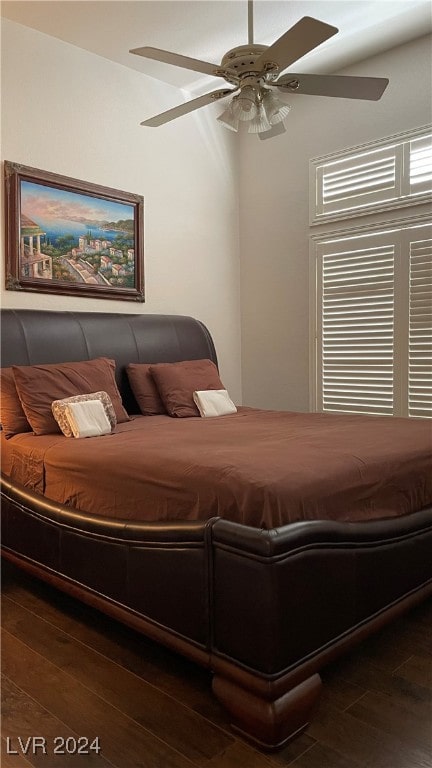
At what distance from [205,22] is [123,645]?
3.46 m

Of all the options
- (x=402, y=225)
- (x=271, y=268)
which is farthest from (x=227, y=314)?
(x=402, y=225)

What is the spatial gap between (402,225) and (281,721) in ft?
10.8

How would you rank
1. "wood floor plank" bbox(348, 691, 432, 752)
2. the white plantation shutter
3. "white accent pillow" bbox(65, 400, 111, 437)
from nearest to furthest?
"wood floor plank" bbox(348, 691, 432, 752), "white accent pillow" bbox(65, 400, 111, 437), the white plantation shutter

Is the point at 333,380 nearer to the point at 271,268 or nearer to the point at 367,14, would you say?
the point at 271,268

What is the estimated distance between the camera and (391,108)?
12.7 feet

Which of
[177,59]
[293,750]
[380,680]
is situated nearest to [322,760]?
[293,750]

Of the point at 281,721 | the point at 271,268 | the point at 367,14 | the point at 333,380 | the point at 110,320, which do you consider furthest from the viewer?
the point at 271,268

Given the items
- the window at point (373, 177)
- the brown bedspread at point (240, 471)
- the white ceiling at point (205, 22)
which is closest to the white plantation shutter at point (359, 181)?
the window at point (373, 177)

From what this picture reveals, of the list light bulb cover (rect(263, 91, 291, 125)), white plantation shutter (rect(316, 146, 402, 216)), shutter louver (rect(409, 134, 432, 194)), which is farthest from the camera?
white plantation shutter (rect(316, 146, 402, 216))

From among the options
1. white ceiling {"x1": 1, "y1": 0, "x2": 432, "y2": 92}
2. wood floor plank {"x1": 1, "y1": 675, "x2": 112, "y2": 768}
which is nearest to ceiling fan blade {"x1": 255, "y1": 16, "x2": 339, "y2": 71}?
white ceiling {"x1": 1, "y1": 0, "x2": 432, "y2": 92}

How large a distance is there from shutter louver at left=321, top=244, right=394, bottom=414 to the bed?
5.07ft

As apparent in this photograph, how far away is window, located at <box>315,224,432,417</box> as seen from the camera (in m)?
3.79

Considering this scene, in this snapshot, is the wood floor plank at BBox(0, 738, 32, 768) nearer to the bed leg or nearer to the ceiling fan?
the bed leg

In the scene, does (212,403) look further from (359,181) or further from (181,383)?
(359,181)
